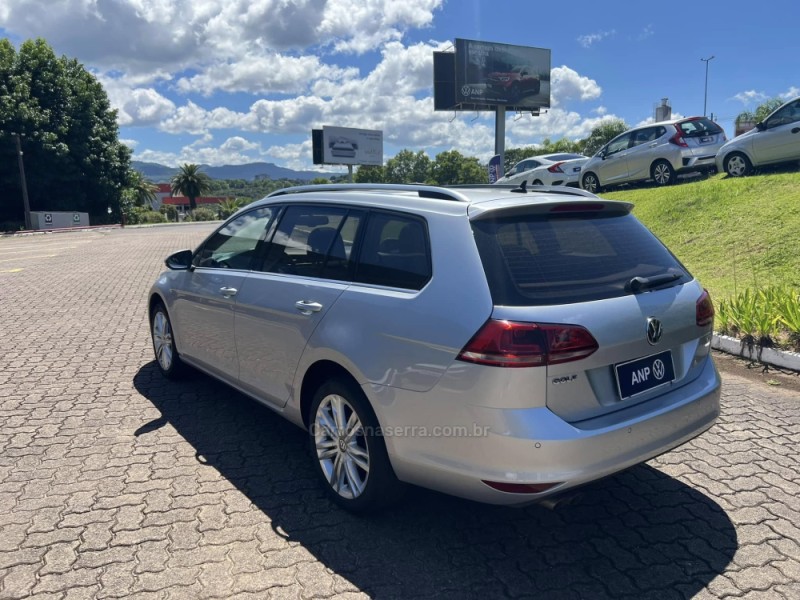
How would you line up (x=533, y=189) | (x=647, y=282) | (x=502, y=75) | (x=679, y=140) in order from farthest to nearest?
(x=502, y=75), (x=679, y=140), (x=533, y=189), (x=647, y=282)

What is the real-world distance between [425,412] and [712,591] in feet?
4.76

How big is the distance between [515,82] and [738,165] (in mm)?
29138

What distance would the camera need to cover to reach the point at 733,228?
9.99m

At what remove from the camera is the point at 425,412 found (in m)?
2.71

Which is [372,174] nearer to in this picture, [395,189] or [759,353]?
[759,353]

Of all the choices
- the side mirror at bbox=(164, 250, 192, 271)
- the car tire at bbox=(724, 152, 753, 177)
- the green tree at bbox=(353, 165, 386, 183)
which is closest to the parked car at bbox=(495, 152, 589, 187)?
the car tire at bbox=(724, 152, 753, 177)

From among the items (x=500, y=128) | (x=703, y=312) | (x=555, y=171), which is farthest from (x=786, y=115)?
(x=500, y=128)

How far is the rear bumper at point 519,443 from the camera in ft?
8.13

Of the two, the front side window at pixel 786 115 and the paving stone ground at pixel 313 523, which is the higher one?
the front side window at pixel 786 115

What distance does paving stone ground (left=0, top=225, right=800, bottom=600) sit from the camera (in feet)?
8.89

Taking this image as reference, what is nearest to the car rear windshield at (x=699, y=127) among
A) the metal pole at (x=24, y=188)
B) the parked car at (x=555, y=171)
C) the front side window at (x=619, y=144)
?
the front side window at (x=619, y=144)

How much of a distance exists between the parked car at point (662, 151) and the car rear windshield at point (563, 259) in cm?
1325

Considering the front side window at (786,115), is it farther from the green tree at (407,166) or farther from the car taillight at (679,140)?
the green tree at (407,166)

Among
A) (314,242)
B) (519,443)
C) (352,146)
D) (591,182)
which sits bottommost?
(519,443)
